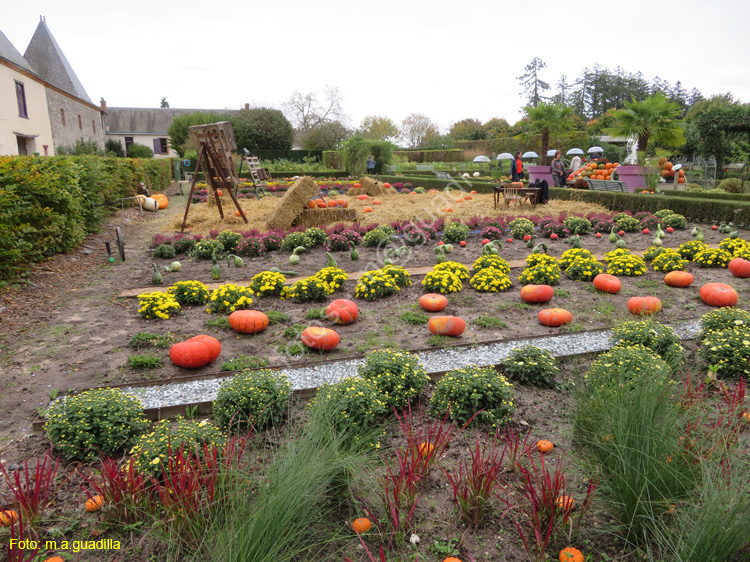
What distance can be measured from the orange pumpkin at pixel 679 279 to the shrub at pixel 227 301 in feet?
16.8

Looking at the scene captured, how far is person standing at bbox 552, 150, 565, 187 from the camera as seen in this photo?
49.1 ft

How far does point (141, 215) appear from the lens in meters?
13.3

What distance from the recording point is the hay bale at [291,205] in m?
9.75

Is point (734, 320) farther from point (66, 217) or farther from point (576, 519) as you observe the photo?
point (66, 217)

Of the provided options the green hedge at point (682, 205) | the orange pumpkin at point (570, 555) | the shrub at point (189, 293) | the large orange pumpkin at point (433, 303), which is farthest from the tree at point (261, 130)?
the orange pumpkin at point (570, 555)

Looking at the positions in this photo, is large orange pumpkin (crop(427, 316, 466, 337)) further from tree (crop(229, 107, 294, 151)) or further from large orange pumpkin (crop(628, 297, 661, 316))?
tree (crop(229, 107, 294, 151))

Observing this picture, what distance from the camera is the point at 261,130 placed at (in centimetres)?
3478

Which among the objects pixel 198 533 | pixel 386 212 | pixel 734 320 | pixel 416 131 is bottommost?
pixel 198 533

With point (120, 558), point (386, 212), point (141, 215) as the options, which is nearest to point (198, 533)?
point (120, 558)

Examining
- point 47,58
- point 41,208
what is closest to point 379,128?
point 47,58

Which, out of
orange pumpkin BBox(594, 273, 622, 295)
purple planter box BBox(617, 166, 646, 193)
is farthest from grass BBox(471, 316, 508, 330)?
purple planter box BBox(617, 166, 646, 193)

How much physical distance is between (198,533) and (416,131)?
6228 centimetres

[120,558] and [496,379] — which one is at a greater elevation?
[496,379]

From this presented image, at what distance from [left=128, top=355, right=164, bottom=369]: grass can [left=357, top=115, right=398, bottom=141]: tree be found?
52694mm
